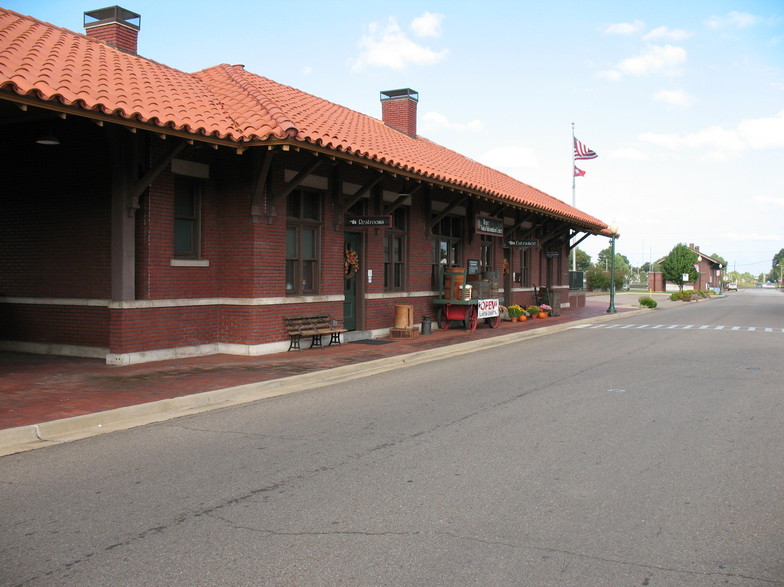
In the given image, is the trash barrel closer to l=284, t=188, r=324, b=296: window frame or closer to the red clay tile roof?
the red clay tile roof

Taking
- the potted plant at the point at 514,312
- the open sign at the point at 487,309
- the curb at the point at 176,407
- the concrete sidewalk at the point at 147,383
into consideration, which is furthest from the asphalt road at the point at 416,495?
the potted plant at the point at 514,312

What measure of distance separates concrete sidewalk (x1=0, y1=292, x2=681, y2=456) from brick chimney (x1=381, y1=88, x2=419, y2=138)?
34.0 ft

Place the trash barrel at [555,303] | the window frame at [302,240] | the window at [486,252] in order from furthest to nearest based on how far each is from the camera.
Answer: the trash barrel at [555,303] < the window at [486,252] < the window frame at [302,240]

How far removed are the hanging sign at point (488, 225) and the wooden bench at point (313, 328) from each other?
6.93 meters

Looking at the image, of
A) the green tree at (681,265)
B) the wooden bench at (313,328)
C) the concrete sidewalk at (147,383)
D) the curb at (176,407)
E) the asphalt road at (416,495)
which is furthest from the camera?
the green tree at (681,265)

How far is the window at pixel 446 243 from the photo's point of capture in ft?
65.3

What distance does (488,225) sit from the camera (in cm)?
2086

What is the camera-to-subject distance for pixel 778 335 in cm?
1927

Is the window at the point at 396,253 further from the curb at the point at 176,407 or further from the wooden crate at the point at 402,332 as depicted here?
the curb at the point at 176,407

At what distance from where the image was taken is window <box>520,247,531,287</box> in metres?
26.7

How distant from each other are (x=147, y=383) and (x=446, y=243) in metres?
12.4

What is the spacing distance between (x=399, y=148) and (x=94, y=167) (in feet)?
26.5

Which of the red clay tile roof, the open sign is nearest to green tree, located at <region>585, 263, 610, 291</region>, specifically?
the open sign

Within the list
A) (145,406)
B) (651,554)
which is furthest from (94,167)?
(651,554)
